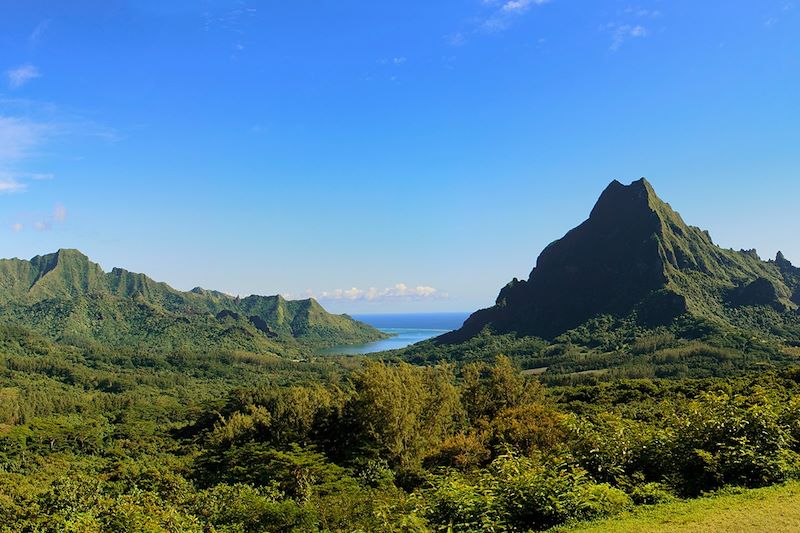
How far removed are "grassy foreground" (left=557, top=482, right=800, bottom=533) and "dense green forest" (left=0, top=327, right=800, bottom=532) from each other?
0.63m

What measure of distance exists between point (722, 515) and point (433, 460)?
61.8ft

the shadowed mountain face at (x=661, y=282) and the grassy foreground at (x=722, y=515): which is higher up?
the shadowed mountain face at (x=661, y=282)

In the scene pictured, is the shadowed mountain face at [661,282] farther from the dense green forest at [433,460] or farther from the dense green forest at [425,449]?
the dense green forest at [433,460]

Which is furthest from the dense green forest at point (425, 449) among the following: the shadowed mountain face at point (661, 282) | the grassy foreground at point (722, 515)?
the shadowed mountain face at point (661, 282)

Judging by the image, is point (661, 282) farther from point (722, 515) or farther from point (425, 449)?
point (722, 515)

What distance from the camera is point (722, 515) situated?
10500 millimetres

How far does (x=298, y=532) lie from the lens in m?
14.7

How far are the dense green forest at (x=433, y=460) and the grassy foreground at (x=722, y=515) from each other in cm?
63

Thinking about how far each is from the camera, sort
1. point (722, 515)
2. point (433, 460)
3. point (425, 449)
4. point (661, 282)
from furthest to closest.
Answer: point (661, 282) < point (425, 449) < point (433, 460) < point (722, 515)

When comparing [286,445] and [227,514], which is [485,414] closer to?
[286,445]

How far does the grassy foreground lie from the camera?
9922 mm

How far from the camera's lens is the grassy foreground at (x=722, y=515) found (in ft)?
32.6

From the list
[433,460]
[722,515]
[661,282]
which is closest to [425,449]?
[433,460]

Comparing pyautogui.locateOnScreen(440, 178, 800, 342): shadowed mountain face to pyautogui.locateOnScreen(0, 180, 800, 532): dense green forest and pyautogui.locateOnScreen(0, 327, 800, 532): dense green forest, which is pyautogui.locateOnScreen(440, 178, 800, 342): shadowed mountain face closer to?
pyautogui.locateOnScreen(0, 180, 800, 532): dense green forest
